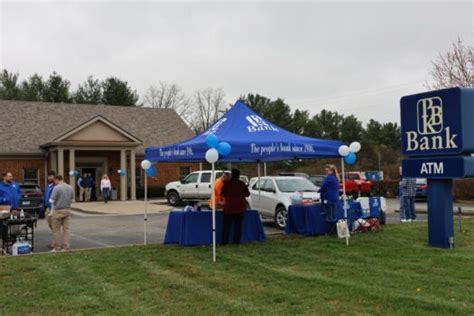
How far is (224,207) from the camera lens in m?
11.6

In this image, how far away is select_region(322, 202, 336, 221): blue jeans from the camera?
43.1 feet

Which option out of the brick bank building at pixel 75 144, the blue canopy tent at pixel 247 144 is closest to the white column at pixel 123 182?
the brick bank building at pixel 75 144

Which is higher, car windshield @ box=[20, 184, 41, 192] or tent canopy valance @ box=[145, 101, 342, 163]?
tent canopy valance @ box=[145, 101, 342, 163]

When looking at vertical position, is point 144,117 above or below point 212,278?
above

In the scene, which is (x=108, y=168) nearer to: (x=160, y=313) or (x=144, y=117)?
(x=144, y=117)

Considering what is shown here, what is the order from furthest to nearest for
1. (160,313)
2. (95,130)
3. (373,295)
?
(95,130), (373,295), (160,313)

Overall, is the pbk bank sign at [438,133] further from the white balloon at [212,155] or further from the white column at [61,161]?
the white column at [61,161]

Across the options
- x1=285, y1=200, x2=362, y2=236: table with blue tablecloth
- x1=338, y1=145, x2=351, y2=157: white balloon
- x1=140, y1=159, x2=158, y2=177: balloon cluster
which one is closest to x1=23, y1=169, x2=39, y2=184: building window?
x1=140, y1=159, x2=158, y2=177: balloon cluster

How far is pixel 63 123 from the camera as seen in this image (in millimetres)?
35812

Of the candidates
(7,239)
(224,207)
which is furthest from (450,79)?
(7,239)

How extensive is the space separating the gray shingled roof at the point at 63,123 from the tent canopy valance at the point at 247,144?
71.9ft

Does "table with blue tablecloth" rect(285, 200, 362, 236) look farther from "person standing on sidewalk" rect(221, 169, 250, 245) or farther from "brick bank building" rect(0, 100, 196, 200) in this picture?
"brick bank building" rect(0, 100, 196, 200)

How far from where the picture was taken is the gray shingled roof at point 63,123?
32844 mm

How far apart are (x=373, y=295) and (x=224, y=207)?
201 inches
